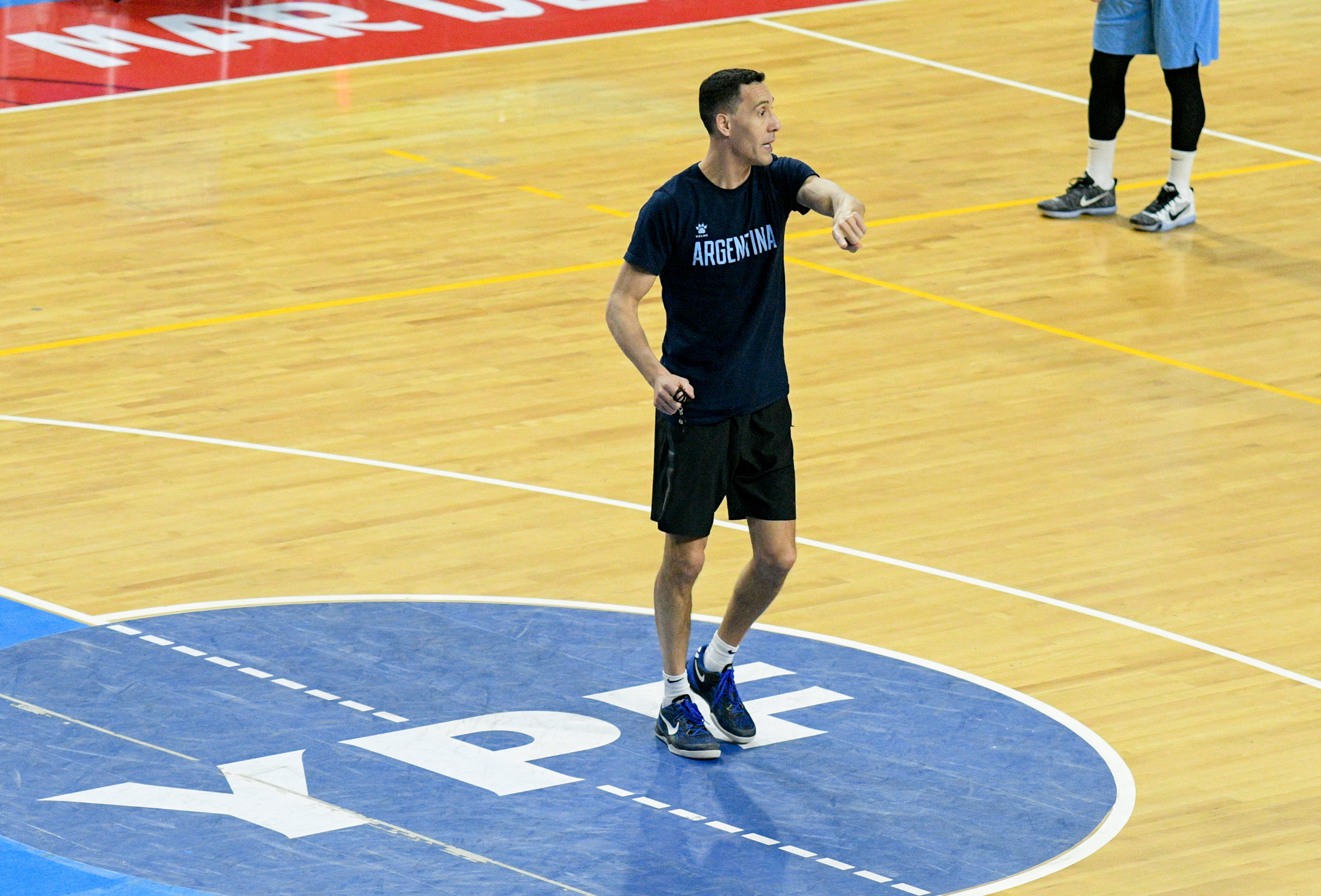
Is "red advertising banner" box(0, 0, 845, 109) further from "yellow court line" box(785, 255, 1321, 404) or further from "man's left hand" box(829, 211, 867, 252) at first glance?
"man's left hand" box(829, 211, 867, 252)

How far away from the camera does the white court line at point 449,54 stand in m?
16.7

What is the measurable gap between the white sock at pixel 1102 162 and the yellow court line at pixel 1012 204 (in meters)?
0.42

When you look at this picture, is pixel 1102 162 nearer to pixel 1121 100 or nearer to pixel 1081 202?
pixel 1081 202

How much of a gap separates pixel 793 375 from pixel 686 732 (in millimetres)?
4277

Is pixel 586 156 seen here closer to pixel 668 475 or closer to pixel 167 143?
pixel 167 143

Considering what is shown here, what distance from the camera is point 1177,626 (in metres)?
8.66

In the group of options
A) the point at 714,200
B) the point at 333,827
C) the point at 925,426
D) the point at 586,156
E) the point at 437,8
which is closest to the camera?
the point at 333,827

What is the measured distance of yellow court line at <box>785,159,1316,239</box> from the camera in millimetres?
14062

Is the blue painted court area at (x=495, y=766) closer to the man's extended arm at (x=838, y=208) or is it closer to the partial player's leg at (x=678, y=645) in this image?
the partial player's leg at (x=678, y=645)

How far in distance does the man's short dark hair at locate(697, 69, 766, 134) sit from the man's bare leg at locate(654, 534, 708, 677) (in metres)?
1.25

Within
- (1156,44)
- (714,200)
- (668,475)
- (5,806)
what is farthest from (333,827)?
(1156,44)

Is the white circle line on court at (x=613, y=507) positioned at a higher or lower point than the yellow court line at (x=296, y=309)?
lower

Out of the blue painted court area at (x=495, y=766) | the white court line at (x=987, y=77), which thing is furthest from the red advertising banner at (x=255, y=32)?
the blue painted court area at (x=495, y=766)

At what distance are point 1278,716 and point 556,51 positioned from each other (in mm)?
11361
